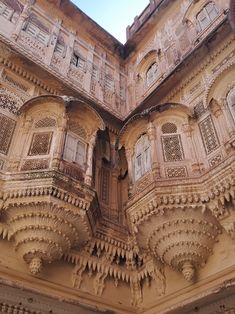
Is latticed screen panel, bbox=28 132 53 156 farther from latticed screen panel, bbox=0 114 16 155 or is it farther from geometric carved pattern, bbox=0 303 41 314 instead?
geometric carved pattern, bbox=0 303 41 314

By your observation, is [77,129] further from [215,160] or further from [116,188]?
[215,160]

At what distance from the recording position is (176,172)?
697 centimetres

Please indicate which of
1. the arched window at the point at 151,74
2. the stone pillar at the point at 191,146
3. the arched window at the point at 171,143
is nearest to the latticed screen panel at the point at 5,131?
the arched window at the point at 171,143

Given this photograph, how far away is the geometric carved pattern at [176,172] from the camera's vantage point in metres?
6.90

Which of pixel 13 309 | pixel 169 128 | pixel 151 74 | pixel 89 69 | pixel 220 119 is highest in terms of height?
pixel 151 74

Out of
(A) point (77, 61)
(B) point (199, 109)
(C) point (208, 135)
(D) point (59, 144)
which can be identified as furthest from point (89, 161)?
(A) point (77, 61)

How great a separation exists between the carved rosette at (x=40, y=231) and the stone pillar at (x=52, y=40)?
224 inches

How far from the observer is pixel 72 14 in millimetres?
12781

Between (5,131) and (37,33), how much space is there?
16.2ft

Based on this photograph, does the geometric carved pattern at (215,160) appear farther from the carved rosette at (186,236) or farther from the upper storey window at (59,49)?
the upper storey window at (59,49)

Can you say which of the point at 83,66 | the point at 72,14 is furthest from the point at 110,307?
the point at 72,14

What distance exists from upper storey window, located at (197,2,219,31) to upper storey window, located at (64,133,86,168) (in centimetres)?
572

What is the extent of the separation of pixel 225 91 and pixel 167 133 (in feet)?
5.46

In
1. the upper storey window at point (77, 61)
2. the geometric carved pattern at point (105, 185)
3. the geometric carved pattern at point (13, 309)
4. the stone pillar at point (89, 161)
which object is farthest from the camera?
the upper storey window at point (77, 61)
